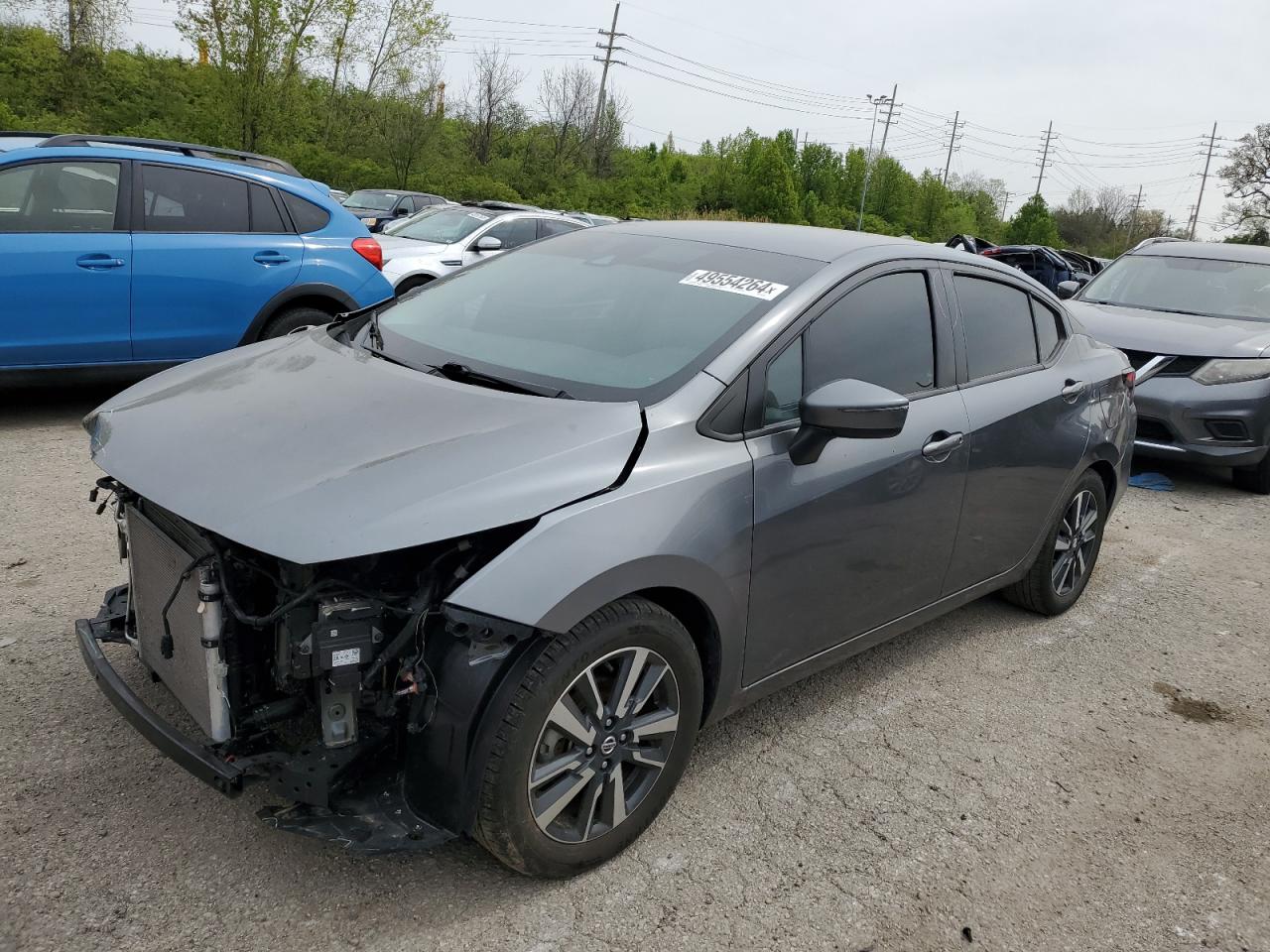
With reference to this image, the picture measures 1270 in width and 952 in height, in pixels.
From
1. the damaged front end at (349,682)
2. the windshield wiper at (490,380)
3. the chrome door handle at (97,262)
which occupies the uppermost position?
the windshield wiper at (490,380)

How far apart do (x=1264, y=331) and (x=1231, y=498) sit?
1.33 m

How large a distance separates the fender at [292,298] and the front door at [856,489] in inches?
177

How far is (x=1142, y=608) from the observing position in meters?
4.95

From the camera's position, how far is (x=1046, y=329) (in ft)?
14.2

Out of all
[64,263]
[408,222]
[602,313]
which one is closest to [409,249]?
[408,222]

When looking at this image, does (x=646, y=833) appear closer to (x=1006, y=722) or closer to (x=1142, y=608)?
(x=1006, y=722)

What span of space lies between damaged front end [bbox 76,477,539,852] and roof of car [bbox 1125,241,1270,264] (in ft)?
27.8

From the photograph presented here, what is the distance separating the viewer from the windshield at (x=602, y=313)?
292cm

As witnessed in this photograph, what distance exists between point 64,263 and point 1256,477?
326 inches

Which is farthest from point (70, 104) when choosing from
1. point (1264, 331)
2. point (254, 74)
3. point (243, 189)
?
point (1264, 331)

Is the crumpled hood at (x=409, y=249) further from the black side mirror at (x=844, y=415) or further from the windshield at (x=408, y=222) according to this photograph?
the black side mirror at (x=844, y=415)

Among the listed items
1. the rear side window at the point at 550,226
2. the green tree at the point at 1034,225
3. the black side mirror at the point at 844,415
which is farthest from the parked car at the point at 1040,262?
the green tree at the point at 1034,225

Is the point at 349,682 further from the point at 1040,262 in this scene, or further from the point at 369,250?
the point at 1040,262

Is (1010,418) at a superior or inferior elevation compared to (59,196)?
inferior
